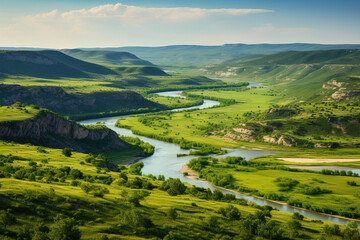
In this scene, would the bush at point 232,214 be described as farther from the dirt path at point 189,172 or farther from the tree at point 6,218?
the dirt path at point 189,172

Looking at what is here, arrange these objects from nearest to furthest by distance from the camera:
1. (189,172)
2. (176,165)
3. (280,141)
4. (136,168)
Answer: (136,168) < (189,172) < (176,165) < (280,141)

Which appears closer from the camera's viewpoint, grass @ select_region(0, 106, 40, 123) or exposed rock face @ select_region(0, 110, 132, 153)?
exposed rock face @ select_region(0, 110, 132, 153)

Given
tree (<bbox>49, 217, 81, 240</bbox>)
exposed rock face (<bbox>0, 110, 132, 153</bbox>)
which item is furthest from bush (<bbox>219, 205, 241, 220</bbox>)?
exposed rock face (<bbox>0, 110, 132, 153</bbox>)

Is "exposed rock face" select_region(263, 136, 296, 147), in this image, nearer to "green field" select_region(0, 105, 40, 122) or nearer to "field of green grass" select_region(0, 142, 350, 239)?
"field of green grass" select_region(0, 142, 350, 239)

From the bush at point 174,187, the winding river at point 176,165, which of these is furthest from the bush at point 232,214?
the winding river at point 176,165

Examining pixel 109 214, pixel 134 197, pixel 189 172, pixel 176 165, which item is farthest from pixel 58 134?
pixel 109 214

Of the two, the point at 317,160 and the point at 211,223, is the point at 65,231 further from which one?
the point at 317,160
